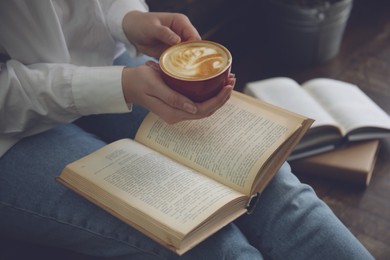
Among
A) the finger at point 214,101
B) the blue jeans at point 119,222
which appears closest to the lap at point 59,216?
the blue jeans at point 119,222

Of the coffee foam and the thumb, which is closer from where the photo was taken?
the coffee foam

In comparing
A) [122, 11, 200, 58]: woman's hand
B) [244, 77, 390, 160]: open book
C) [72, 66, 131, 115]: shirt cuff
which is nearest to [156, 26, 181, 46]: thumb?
[122, 11, 200, 58]: woman's hand

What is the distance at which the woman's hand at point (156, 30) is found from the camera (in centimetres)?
97

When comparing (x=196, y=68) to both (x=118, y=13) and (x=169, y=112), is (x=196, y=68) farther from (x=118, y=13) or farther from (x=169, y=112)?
(x=118, y=13)

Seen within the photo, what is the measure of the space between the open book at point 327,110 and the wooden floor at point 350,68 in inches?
3.8

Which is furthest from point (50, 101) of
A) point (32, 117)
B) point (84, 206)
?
point (84, 206)

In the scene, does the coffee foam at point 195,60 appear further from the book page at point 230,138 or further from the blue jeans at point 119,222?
the blue jeans at point 119,222

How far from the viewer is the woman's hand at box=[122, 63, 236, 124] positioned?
2.73 ft

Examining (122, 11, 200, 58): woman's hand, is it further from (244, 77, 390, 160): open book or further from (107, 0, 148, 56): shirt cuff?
(244, 77, 390, 160): open book

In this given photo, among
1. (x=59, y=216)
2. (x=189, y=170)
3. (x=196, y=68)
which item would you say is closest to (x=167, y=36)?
(x=196, y=68)

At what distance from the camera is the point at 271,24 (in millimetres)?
1828

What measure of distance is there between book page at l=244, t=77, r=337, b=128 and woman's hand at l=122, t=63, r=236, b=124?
0.58 meters

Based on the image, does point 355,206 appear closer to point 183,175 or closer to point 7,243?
point 183,175

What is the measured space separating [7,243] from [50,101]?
49 centimetres
